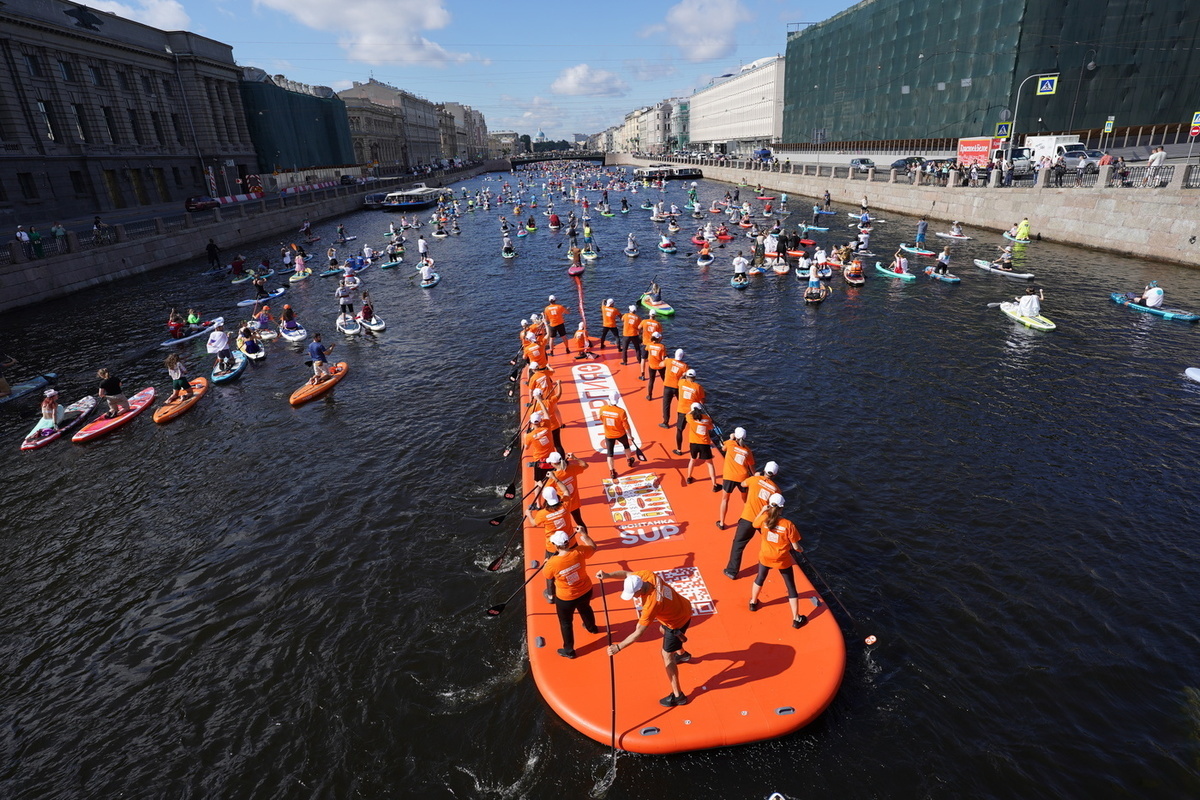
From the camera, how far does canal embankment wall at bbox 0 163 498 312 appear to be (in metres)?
32.9

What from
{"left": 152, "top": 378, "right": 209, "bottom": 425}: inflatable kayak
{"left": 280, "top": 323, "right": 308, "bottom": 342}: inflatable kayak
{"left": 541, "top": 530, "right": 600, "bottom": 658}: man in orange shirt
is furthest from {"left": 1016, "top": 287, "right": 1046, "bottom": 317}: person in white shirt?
{"left": 152, "top": 378, "right": 209, "bottom": 425}: inflatable kayak

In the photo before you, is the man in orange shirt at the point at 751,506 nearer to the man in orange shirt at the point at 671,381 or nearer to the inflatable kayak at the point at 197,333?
the man in orange shirt at the point at 671,381

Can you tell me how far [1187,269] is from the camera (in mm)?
31656

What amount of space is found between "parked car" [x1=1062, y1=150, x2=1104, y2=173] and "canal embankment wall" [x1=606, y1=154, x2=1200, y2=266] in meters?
1.50

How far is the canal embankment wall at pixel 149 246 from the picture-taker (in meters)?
32.9

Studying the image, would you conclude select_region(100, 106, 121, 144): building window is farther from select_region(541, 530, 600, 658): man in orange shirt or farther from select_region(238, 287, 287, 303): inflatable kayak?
select_region(541, 530, 600, 658): man in orange shirt

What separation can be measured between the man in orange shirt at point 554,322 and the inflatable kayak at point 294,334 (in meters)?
12.9

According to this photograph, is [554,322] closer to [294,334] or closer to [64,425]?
[294,334]

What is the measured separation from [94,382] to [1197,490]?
1389 inches

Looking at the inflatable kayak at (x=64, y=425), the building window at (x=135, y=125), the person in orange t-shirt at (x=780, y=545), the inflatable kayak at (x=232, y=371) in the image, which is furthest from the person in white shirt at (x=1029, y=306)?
the building window at (x=135, y=125)

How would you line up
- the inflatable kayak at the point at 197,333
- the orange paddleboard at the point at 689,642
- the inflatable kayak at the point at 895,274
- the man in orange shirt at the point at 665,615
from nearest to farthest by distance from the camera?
the man in orange shirt at the point at 665,615, the orange paddleboard at the point at 689,642, the inflatable kayak at the point at 197,333, the inflatable kayak at the point at 895,274

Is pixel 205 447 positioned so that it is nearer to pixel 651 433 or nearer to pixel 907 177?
pixel 651 433

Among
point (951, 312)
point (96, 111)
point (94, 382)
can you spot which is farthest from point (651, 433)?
point (96, 111)

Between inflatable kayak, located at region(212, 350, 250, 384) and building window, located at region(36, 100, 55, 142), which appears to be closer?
inflatable kayak, located at region(212, 350, 250, 384)
